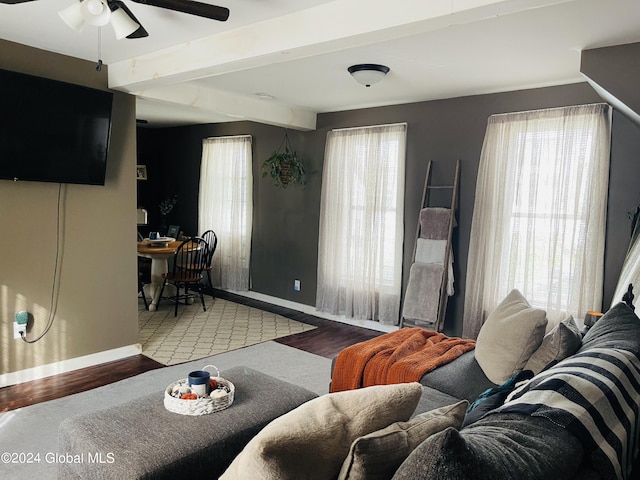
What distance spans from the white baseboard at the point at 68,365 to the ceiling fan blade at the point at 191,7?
9.36ft

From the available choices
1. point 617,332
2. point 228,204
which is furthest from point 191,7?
point 228,204

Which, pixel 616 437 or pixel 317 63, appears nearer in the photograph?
pixel 616 437

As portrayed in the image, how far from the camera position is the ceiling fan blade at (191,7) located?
2092 mm

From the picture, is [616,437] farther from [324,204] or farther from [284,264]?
[284,264]

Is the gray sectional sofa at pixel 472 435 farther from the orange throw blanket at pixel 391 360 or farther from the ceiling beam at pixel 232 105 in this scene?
the ceiling beam at pixel 232 105

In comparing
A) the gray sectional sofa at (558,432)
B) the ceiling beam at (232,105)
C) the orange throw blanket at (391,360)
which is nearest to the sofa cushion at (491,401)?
the gray sectional sofa at (558,432)

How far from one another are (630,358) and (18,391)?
3682mm

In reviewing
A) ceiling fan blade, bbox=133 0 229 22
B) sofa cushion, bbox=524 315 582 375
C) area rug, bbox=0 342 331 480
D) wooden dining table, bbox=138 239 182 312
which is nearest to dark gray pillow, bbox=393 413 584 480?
sofa cushion, bbox=524 315 582 375

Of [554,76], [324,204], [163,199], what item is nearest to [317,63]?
→ [554,76]

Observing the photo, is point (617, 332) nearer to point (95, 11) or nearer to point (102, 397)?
point (95, 11)

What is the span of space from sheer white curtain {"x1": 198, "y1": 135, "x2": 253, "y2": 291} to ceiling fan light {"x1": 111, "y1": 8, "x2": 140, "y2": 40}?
417 cm

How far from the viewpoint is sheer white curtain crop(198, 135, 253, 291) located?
21.4ft

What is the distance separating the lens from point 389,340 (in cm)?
295

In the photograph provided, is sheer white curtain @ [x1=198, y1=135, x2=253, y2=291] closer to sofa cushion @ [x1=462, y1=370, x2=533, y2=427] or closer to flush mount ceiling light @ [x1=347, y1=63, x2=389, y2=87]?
flush mount ceiling light @ [x1=347, y1=63, x2=389, y2=87]
